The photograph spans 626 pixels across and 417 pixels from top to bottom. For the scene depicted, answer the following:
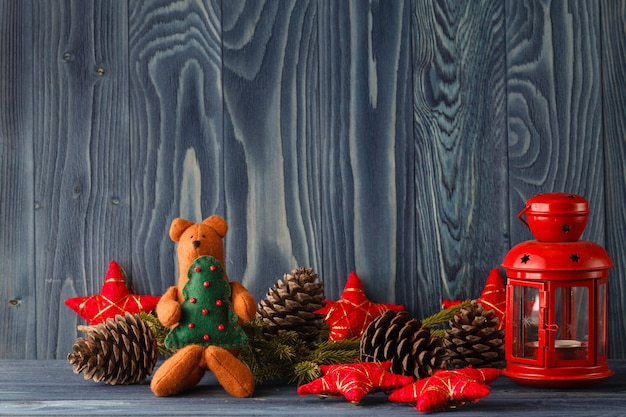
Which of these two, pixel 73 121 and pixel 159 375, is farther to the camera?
pixel 73 121

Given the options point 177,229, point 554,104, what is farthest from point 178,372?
point 554,104

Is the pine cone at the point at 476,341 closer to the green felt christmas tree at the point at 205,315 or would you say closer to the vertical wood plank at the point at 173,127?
the green felt christmas tree at the point at 205,315

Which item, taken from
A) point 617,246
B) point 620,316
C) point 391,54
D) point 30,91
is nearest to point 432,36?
point 391,54

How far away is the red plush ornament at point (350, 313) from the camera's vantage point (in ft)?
4.77

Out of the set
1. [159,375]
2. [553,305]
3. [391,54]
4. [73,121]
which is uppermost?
[391,54]

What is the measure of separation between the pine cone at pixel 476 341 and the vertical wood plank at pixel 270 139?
32cm

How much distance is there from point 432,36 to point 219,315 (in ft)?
2.19

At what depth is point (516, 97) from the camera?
149cm

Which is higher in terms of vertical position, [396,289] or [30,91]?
[30,91]

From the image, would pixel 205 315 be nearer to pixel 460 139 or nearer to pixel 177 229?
pixel 177 229

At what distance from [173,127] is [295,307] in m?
0.43

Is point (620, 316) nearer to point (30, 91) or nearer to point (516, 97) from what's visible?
point (516, 97)

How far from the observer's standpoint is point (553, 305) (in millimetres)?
1216

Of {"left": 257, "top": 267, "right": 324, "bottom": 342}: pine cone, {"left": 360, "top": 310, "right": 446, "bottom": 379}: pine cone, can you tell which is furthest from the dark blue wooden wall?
{"left": 360, "top": 310, "right": 446, "bottom": 379}: pine cone
